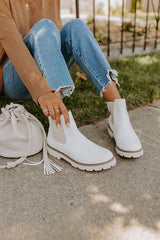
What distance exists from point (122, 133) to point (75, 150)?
38 cm

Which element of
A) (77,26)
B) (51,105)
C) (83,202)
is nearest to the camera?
(83,202)

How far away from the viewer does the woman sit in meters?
1.66

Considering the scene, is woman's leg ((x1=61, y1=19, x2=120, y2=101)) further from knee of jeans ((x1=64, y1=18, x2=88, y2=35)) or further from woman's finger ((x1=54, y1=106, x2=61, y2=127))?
woman's finger ((x1=54, y1=106, x2=61, y2=127))

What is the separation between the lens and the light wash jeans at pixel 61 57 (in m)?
1.75

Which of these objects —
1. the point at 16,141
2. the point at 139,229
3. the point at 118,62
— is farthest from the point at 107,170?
the point at 118,62

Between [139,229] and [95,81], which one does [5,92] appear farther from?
[139,229]

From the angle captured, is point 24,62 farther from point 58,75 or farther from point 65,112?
Answer: point 65,112

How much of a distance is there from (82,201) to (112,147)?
0.63 m

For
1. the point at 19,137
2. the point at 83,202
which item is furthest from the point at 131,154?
the point at 19,137

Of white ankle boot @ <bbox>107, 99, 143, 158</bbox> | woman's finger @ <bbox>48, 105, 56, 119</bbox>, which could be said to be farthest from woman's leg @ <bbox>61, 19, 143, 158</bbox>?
woman's finger @ <bbox>48, 105, 56, 119</bbox>

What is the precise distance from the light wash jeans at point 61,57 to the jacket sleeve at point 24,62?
81 millimetres

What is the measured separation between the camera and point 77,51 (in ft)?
6.61

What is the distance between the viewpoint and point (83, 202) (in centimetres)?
143

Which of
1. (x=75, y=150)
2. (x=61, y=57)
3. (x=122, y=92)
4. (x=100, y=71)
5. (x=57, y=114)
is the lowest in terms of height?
(x=122, y=92)
